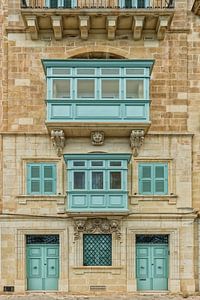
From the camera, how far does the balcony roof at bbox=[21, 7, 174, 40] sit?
2934 centimetres

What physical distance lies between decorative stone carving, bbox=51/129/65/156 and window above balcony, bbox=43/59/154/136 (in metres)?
0.30

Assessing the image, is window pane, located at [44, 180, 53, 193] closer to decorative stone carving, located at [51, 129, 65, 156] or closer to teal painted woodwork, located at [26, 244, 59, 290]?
decorative stone carving, located at [51, 129, 65, 156]

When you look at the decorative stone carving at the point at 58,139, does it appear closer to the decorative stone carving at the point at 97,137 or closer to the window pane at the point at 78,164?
the window pane at the point at 78,164

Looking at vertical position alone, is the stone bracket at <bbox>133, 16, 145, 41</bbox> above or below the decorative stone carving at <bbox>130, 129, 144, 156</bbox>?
above

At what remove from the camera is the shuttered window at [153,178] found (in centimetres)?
2994

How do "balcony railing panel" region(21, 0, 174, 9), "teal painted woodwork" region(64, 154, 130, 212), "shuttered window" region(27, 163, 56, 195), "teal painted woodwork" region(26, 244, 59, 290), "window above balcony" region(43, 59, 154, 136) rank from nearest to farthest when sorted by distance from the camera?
"window above balcony" region(43, 59, 154, 136)
"teal painted woodwork" region(64, 154, 130, 212)
"teal painted woodwork" region(26, 244, 59, 290)
"shuttered window" region(27, 163, 56, 195)
"balcony railing panel" region(21, 0, 174, 9)

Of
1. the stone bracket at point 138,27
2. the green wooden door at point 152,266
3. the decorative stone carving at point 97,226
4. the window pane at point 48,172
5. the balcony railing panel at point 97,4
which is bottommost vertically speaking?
the green wooden door at point 152,266

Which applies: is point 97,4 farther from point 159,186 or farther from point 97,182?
point 159,186

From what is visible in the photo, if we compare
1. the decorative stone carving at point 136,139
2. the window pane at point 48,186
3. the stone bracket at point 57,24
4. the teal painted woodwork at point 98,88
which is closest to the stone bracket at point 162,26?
the teal painted woodwork at point 98,88

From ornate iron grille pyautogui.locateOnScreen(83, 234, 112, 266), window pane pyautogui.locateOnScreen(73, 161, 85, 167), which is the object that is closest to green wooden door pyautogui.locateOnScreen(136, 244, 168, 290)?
ornate iron grille pyautogui.locateOnScreen(83, 234, 112, 266)

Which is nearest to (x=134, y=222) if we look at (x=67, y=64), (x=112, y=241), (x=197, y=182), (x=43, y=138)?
(x=112, y=241)

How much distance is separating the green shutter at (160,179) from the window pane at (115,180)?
5.43 feet

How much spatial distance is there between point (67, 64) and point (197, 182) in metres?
7.41

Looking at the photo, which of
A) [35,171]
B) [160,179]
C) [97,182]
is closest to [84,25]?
[35,171]
